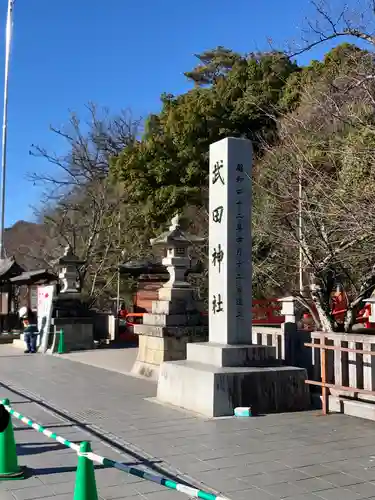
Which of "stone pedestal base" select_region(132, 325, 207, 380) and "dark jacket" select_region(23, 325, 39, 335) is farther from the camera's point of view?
"dark jacket" select_region(23, 325, 39, 335)

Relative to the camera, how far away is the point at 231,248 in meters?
9.03

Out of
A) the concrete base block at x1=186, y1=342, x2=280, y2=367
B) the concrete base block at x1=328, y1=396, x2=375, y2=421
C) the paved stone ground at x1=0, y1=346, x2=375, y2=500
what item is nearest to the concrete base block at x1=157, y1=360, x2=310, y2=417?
the concrete base block at x1=186, y1=342, x2=280, y2=367

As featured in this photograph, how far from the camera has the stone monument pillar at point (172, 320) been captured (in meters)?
12.7

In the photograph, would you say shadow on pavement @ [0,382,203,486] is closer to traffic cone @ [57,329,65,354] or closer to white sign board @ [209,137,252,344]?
white sign board @ [209,137,252,344]

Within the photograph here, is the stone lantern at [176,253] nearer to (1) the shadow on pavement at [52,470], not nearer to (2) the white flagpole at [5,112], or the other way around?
(1) the shadow on pavement at [52,470]

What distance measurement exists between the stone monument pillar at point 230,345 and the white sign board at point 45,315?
10452mm

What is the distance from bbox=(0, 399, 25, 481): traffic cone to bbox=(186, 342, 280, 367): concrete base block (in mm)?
3824

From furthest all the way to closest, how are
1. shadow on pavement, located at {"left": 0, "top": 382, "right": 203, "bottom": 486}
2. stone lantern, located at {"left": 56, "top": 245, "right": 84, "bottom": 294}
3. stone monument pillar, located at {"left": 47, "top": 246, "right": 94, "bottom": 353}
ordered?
stone lantern, located at {"left": 56, "top": 245, "right": 84, "bottom": 294} → stone monument pillar, located at {"left": 47, "top": 246, "right": 94, "bottom": 353} → shadow on pavement, located at {"left": 0, "top": 382, "right": 203, "bottom": 486}

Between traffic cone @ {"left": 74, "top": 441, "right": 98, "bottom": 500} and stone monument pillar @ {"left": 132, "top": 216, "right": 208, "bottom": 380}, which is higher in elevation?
stone monument pillar @ {"left": 132, "top": 216, "right": 208, "bottom": 380}

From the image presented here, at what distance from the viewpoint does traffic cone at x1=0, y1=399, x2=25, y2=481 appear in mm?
5160

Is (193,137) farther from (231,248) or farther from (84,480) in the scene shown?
(84,480)

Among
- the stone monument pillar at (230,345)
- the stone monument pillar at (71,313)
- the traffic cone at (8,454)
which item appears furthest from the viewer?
the stone monument pillar at (71,313)

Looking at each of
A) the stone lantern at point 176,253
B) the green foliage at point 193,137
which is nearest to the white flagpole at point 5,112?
the green foliage at point 193,137

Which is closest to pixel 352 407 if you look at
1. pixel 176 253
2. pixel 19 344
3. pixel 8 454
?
pixel 8 454
